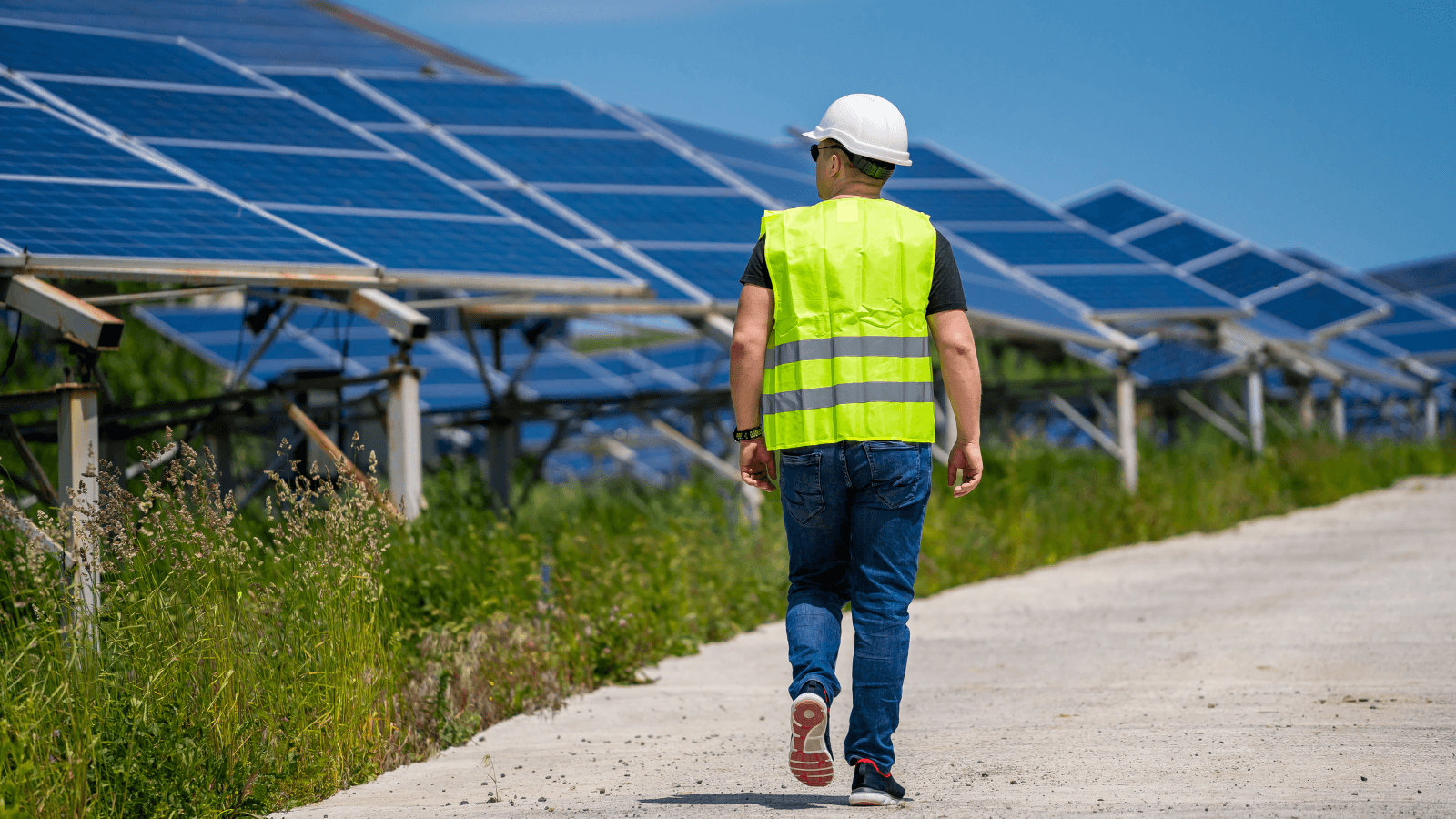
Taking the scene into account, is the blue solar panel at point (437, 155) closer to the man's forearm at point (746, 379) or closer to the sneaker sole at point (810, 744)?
the man's forearm at point (746, 379)

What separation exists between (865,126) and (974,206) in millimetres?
15440

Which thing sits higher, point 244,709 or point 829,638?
point 829,638

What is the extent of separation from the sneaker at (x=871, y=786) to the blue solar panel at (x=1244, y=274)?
1769 cm

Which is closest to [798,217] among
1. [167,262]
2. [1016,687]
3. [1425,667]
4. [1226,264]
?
[1016,687]

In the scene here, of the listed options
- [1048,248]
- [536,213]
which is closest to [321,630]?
[536,213]

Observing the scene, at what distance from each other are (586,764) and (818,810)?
1229 mm

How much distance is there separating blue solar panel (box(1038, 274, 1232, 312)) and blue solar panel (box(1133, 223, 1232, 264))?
5290mm

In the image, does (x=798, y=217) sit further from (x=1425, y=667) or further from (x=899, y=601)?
(x=1425, y=667)

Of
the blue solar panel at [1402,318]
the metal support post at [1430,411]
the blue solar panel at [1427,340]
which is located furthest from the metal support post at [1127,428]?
the blue solar panel at [1402,318]

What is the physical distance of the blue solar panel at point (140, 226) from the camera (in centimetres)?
704

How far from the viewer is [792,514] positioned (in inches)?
161

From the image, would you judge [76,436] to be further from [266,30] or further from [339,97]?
[266,30]

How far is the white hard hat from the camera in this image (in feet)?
13.4

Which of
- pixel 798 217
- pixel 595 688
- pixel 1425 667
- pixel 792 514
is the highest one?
pixel 798 217
